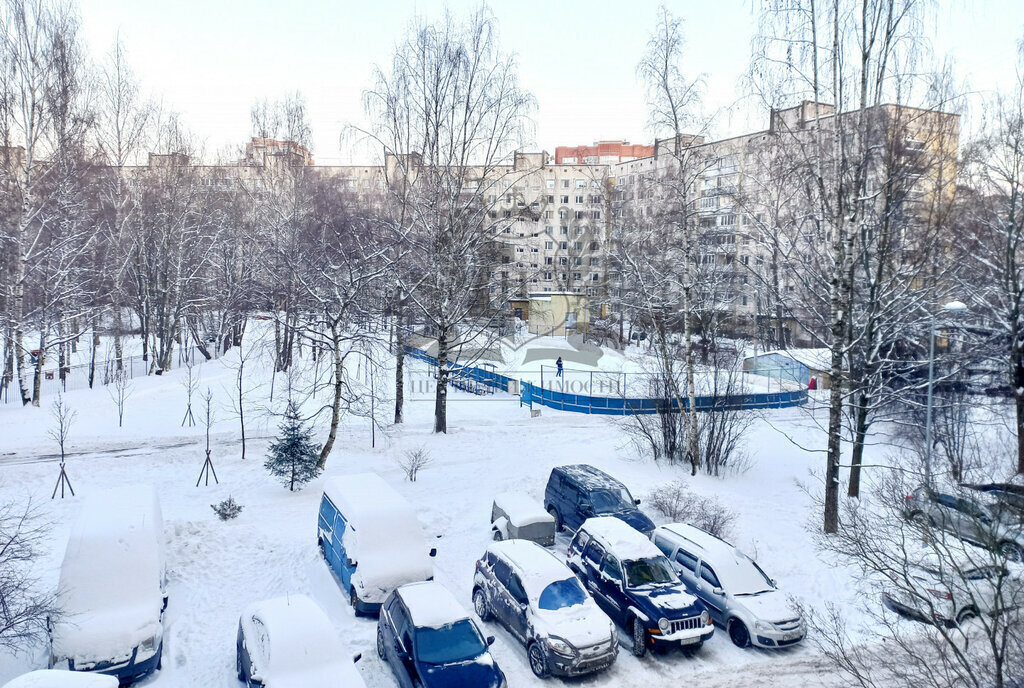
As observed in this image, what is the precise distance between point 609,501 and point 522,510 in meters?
1.91

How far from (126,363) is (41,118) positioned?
11853 millimetres

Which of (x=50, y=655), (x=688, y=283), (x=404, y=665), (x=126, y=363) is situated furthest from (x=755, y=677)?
(x=126, y=363)

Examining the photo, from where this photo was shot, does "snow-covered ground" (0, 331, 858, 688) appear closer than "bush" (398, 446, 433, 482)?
Yes

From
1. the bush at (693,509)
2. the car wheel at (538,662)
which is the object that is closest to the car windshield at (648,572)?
the car wheel at (538,662)

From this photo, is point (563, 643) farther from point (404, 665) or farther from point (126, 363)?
point (126, 363)

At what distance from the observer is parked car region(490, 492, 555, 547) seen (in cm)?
1310

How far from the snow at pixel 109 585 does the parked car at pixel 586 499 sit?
311 inches

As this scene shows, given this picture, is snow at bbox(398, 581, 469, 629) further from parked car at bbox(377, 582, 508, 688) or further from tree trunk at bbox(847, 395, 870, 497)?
tree trunk at bbox(847, 395, 870, 497)

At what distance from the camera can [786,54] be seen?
14.6 meters

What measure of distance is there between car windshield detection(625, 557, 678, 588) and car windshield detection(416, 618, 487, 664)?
2983mm

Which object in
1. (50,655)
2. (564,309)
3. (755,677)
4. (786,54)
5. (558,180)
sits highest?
(558,180)

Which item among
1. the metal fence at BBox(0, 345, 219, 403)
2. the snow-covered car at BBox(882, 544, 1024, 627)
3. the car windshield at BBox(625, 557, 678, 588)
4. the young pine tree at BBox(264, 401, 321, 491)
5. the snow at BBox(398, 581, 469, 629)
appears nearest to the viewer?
the snow-covered car at BBox(882, 544, 1024, 627)

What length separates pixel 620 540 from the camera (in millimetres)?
11406

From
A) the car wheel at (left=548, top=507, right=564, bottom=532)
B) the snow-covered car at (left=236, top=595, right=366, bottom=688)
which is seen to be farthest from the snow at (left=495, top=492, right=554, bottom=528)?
the snow-covered car at (left=236, top=595, right=366, bottom=688)
